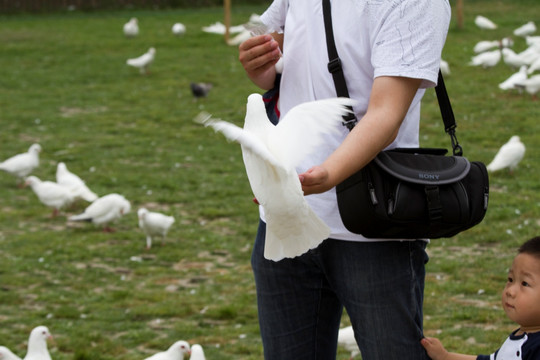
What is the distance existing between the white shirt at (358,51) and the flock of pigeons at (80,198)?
4.00 meters

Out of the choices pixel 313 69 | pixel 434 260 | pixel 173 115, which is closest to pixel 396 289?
pixel 313 69

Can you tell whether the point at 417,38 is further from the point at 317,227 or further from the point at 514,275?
the point at 514,275

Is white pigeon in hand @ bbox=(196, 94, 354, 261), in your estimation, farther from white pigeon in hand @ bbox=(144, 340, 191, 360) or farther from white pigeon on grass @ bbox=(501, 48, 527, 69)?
white pigeon on grass @ bbox=(501, 48, 527, 69)

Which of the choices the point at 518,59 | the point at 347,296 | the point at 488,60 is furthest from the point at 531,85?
the point at 347,296

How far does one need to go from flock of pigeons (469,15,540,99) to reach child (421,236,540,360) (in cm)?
864

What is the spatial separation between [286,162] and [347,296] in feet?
1.61

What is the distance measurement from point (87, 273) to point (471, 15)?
1457cm

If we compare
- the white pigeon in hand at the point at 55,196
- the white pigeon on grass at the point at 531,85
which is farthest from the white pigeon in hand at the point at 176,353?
the white pigeon on grass at the point at 531,85

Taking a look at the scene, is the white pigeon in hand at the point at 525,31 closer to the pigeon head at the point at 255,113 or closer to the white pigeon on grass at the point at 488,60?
the white pigeon on grass at the point at 488,60

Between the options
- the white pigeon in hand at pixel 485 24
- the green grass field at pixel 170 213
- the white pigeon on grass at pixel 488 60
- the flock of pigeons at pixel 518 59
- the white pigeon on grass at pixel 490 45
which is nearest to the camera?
the green grass field at pixel 170 213

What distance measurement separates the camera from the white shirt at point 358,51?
1813mm

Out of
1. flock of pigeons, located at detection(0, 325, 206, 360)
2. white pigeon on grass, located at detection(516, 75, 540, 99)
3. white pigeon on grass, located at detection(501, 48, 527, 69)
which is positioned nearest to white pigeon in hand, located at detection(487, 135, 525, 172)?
white pigeon on grass, located at detection(516, 75, 540, 99)

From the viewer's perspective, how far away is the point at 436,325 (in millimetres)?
4336

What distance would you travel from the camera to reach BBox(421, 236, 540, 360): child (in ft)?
6.55
